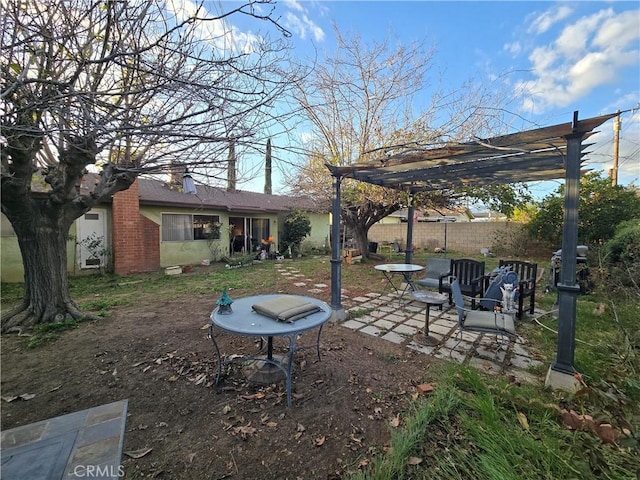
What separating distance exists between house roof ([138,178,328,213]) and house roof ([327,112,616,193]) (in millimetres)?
5559

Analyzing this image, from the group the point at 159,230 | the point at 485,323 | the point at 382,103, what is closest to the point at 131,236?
the point at 159,230

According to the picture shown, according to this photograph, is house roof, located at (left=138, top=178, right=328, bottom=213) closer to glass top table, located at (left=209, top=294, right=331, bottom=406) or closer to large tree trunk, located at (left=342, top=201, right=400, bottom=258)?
large tree trunk, located at (left=342, top=201, right=400, bottom=258)

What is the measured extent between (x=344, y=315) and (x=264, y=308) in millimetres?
2462

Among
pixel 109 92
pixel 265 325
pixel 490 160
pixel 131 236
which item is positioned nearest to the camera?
pixel 109 92

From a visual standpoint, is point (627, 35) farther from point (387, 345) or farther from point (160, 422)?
point (160, 422)

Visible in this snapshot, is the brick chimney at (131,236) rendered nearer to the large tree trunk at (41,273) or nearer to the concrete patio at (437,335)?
the large tree trunk at (41,273)

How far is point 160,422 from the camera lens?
7.88ft

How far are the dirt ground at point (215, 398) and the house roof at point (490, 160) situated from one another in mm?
2719

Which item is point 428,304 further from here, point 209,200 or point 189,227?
point 209,200

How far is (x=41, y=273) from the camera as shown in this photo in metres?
4.57

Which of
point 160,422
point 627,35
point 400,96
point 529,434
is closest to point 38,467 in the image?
point 160,422

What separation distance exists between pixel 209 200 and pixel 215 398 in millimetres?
10671
